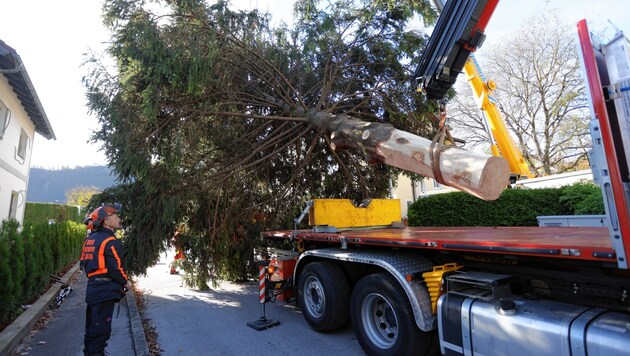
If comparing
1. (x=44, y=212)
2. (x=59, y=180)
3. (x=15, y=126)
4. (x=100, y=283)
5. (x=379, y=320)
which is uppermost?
(x=59, y=180)

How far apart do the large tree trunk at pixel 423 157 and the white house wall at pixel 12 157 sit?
8894 mm

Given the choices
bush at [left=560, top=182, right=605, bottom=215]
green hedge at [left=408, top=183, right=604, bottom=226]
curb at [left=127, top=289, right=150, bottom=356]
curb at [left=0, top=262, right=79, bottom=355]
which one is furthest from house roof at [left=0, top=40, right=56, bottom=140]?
bush at [left=560, top=182, right=605, bottom=215]

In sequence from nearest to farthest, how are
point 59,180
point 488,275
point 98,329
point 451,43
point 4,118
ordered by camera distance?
point 488,275 < point 98,329 < point 451,43 < point 4,118 < point 59,180

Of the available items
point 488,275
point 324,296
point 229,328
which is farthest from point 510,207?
point 229,328

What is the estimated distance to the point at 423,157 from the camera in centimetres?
448

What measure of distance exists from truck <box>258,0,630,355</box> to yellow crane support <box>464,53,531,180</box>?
3.97 m

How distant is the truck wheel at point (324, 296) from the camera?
4.80 meters

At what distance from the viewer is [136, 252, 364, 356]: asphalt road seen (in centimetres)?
466

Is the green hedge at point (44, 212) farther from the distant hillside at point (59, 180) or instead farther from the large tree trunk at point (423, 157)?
the distant hillside at point (59, 180)

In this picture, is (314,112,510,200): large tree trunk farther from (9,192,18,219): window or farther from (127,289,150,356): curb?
(9,192,18,219): window

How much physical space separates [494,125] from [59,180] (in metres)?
103

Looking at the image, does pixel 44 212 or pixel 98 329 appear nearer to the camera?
pixel 98 329

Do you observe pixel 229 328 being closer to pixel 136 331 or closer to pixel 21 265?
pixel 136 331

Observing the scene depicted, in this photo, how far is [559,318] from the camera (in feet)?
8.98
